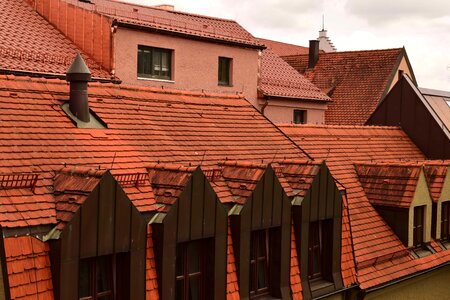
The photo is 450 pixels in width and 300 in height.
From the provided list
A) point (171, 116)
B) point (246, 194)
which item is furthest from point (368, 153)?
point (246, 194)

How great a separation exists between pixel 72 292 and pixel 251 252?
4.29 metres

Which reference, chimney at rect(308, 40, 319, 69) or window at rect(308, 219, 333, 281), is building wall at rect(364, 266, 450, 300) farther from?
chimney at rect(308, 40, 319, 69)

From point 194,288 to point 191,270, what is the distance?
12.6 inches

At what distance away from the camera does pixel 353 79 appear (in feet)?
135

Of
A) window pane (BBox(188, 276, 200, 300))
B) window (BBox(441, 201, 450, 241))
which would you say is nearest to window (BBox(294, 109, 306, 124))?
window (BBox(441, 201, 450, 241))

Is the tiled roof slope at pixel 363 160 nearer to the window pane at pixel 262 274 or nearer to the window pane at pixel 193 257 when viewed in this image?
the window pane at pixel 262 274

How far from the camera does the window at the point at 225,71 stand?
29.6 metres

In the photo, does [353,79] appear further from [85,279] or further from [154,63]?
[85,279]

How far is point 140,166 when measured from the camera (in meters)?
12.0

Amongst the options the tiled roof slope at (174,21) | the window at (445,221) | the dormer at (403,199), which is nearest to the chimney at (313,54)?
the tiled roof slope at (174,21)

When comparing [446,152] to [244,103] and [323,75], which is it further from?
[323,75]

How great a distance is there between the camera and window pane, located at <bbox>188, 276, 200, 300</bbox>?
36.7ft

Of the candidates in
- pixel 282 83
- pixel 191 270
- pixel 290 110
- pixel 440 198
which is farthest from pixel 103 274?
pixel 282 83

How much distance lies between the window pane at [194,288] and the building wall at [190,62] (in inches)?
573
